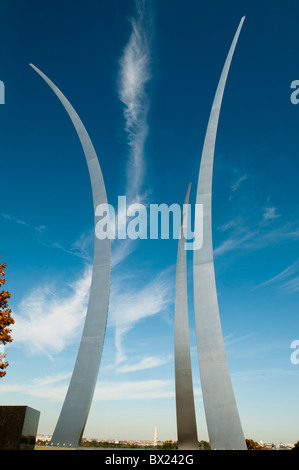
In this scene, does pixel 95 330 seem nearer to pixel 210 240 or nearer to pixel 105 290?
pixel 105 290

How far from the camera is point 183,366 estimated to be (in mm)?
20562

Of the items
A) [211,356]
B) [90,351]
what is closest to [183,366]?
[90,351]

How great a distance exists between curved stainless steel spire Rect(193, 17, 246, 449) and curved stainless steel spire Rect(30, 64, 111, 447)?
189 inches

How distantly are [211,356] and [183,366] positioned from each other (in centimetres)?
730

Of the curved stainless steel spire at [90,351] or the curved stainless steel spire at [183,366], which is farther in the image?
the curved stainless steel spire at [183,366]

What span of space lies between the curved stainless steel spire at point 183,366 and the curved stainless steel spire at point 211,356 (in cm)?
668

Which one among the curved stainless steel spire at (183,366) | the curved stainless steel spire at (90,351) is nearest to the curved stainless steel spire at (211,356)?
the curved stainless steel spire at (90,351)

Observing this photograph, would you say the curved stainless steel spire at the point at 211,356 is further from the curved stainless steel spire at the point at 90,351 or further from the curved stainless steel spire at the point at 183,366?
the curved stainless steel spire at the point at 183,366

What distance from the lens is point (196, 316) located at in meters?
15.0

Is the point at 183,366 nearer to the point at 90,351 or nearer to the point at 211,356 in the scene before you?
the point at 90,351

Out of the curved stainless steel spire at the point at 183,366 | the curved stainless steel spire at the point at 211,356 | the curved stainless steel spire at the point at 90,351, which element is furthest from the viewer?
the curved stainless steel spire at the point at 183,366

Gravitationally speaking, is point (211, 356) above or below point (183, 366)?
below

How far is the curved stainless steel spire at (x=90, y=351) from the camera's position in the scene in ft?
48.2
